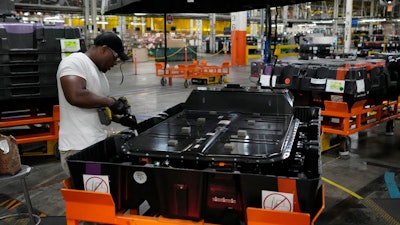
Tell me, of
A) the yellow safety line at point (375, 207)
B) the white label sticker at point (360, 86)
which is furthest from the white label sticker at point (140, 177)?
the white label sticker at point (360, 86)

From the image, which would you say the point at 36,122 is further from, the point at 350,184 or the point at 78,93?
the point at 350,184

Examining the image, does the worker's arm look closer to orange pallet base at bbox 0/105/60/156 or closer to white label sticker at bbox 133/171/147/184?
white label sticker at bbox 133/171/147/184

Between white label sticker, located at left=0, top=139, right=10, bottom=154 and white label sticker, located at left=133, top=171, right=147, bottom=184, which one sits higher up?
white label sticker, located at left=133, top=171, right=147, bottom=184

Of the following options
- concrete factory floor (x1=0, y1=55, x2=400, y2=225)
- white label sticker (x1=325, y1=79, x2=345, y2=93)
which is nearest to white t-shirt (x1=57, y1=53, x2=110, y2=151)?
concrete factory floor (x1=0, y1=55, x2=400, y2=225)

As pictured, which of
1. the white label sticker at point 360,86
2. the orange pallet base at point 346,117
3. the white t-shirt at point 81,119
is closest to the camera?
the white t-shirt at point 81,119

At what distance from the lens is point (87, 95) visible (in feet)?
8.96

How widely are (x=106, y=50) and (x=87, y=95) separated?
1.27 ft

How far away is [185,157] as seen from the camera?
2.23m

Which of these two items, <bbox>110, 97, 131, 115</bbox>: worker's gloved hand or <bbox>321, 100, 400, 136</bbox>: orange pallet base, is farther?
<bbox>321, 100, 400, 136</bbox>: orange pallet base

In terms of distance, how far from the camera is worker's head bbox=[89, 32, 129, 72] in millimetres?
2875

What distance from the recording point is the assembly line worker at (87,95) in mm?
2756

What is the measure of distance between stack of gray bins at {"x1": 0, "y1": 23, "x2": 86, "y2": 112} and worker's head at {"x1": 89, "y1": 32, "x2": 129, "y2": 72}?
2.31 meters

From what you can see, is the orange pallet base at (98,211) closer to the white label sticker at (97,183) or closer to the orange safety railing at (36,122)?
the white label sticker at (97,183)

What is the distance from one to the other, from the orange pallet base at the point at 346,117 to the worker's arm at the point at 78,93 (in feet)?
12.3
